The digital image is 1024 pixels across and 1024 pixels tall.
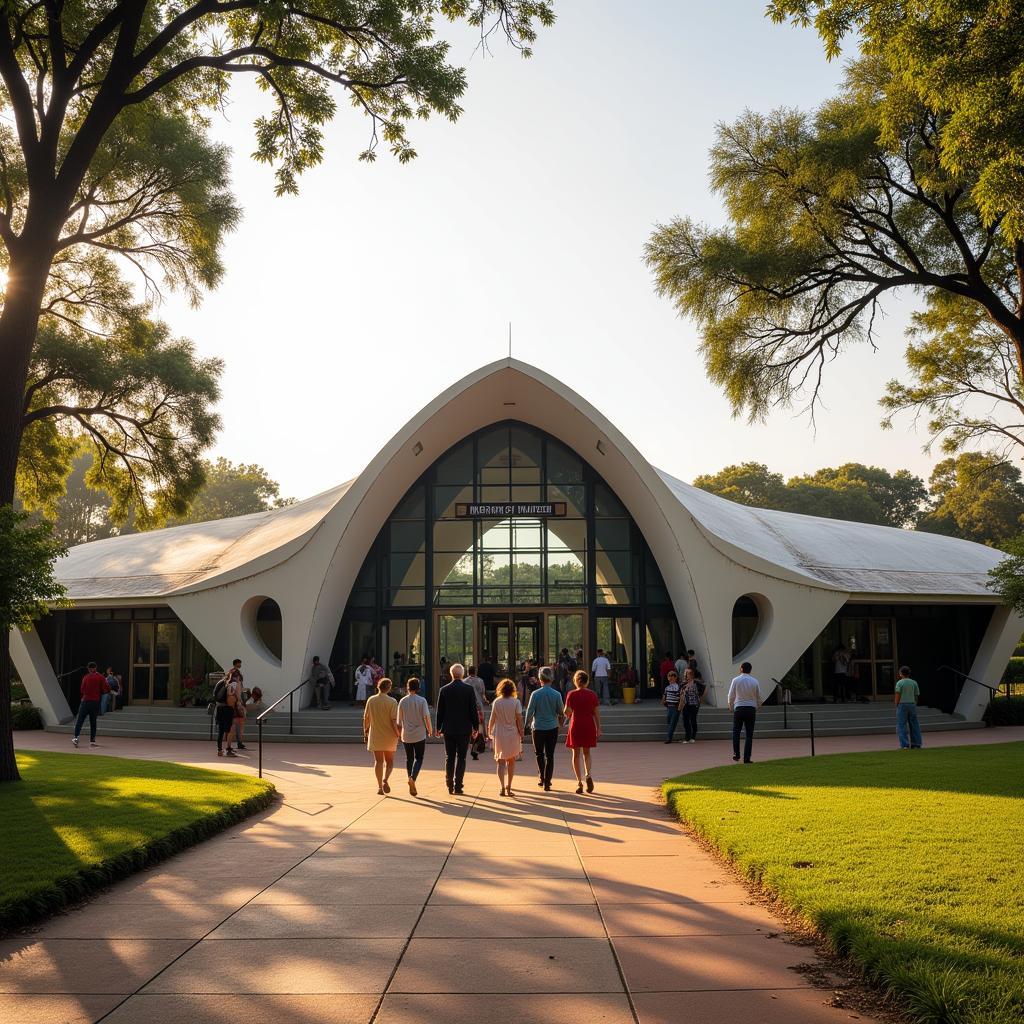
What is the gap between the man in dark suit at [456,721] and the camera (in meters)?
11.7

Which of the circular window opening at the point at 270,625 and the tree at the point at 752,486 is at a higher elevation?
the tree at the point at 752,486

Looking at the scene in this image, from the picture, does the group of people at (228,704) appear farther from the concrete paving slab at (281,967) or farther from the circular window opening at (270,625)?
the concrete paving slab at (281,967)

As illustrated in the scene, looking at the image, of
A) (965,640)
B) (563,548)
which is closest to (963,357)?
(965,640)

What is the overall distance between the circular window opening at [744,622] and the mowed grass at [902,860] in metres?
11.1

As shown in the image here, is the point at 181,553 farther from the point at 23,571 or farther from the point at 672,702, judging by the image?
the point at 23,571

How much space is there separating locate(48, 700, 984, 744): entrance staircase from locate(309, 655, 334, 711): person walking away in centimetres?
46

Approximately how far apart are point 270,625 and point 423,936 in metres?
19.4

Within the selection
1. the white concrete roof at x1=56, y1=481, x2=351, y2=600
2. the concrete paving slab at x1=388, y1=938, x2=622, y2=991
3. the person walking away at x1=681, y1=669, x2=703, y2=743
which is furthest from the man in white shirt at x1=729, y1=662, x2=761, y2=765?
the white concrete roof at x1=56, y1=481, x2=351, y2=600

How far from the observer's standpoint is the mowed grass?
4.37 meters

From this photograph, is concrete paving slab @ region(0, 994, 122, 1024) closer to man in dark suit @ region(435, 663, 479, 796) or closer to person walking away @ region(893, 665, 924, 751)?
man in dark suit @ region(435, 663, 479, 796)

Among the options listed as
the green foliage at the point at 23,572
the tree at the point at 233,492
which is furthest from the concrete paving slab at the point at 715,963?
the tree at the point at 233,492

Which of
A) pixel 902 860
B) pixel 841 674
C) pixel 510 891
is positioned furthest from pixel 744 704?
pixel 841 674

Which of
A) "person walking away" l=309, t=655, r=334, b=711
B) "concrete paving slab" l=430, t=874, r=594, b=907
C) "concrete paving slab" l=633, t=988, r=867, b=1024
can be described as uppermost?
"person walking away" l=309, t=655, r=334, b=711

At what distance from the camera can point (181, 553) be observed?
1023 inches
